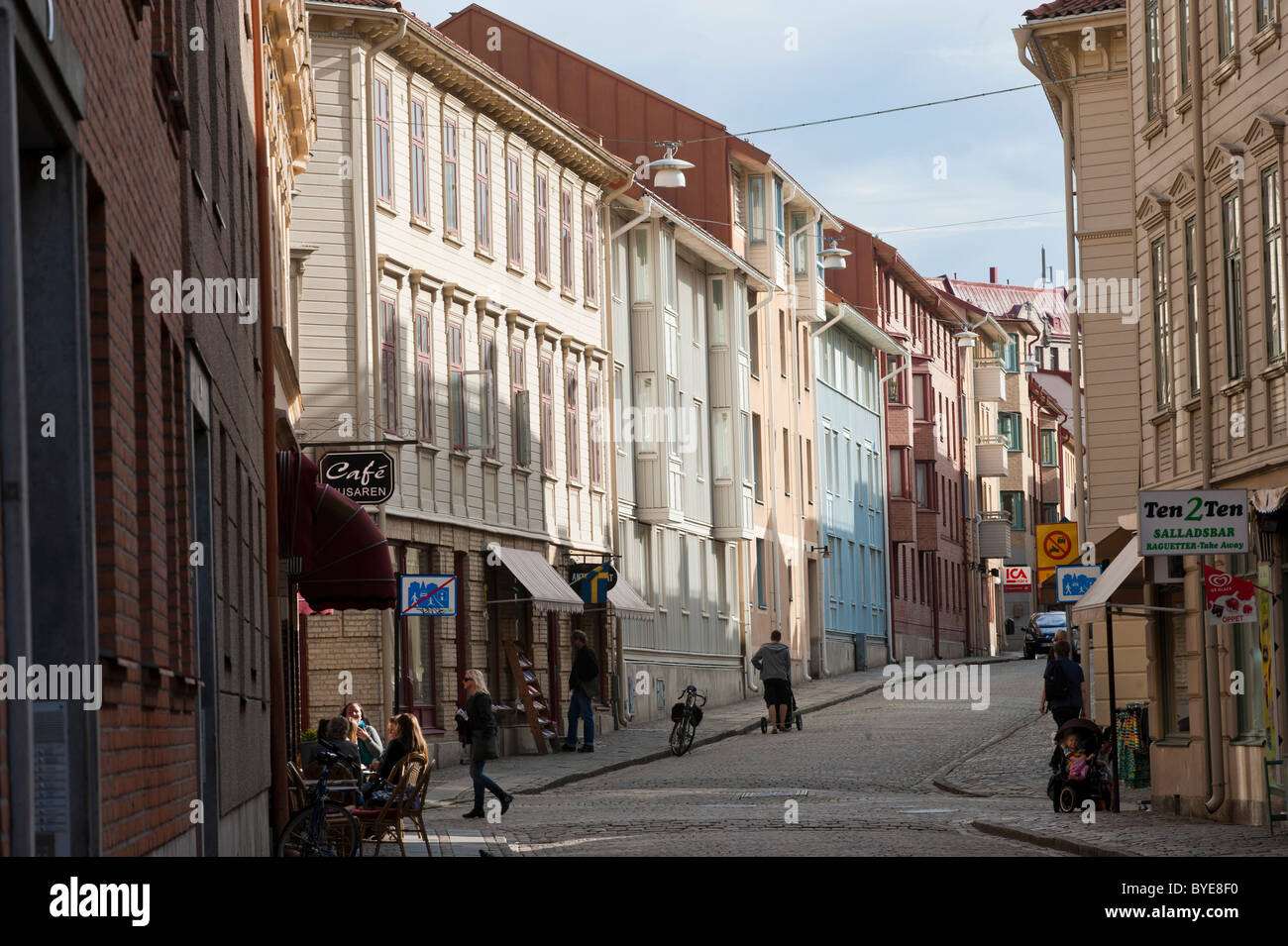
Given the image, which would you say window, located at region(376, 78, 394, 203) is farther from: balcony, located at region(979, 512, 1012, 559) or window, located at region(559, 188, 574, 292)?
balcony, located at region(979, 512, 1012, 559)

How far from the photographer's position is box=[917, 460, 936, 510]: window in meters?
77.3

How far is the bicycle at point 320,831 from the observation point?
16094 millimetres

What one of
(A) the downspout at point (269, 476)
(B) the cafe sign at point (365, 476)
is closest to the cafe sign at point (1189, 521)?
(A) the downspout at point (269, 476)

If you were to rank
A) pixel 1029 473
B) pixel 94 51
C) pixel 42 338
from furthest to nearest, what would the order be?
pixel 1029 473
pixel 94 51
pixel 42 338

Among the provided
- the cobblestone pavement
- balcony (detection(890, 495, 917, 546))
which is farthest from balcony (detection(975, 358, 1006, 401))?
the cobblestone pavement

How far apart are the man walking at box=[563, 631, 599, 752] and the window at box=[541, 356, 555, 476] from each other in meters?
4.69

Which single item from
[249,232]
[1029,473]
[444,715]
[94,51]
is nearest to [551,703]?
[444,715]

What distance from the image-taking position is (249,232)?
65.6ft

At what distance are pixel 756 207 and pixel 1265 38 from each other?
34955 mm

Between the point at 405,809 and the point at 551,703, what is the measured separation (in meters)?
20.9

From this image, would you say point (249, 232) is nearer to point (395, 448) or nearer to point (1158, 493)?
A: point (1158, 493)

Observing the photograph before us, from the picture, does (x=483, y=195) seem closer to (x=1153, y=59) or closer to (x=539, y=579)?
(x=539, y=579)

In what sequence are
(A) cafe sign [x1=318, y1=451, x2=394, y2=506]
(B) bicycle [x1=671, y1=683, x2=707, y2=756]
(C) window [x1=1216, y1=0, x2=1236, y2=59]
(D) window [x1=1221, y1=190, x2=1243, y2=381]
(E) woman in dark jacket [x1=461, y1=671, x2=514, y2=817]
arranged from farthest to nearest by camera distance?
(B) bicycle [x1=671, y1=683, x2=707, y2=756] < (A) cafe sign [x1=318, y1=451, x2=394, y2=506] < (E) woman in dark jacket [x1=461, y1=671, x2=514, y2=817] < (C) window [x1=1216, y1=0, x2=1236, y2=59] < (D) window [x1=1221, y1=190, x2=1243, y2=381]

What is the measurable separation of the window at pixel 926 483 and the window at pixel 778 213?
68.1 feet
